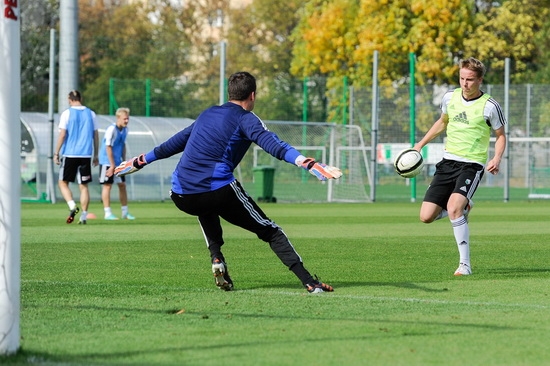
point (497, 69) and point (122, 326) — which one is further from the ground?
point (497, 69)

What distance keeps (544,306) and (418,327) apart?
5.26ft

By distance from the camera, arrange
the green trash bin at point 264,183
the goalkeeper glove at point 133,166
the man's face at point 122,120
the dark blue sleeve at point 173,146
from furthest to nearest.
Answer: the green trash bin at point 264,183, the man's face at point 122,120, the goalkeeper glove at point 133,166, the dark blue sleeve at point 173,146

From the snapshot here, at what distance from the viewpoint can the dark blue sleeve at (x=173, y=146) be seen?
980cm

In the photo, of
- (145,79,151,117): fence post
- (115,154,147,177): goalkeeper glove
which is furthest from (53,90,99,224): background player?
(145,79,151,117): fence post

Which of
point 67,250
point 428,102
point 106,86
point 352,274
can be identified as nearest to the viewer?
point 352,274

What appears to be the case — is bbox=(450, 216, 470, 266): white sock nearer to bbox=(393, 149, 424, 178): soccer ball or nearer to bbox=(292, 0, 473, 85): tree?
bbox=(393, 149, 424, 178): soccer ball

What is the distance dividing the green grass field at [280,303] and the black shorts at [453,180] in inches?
28.8

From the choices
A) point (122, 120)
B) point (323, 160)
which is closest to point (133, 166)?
point (122, 120)

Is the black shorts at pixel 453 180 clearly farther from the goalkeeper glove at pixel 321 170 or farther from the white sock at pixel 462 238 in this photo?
the goalkeeper glove at pixel 321 170

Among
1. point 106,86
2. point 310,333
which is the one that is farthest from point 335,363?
point 106,86

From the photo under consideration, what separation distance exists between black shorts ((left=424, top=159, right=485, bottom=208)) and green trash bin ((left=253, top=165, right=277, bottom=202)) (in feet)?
65.7

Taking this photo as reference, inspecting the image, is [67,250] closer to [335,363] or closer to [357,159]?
[335,363]

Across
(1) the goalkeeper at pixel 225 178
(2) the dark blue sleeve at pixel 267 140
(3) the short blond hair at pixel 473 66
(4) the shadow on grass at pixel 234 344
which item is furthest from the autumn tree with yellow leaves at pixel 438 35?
(4) the shadow on grass at pixel 234 344

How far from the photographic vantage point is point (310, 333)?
23.0 ft
